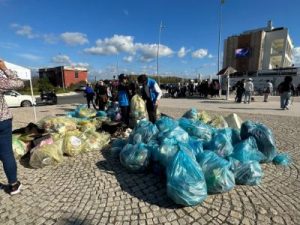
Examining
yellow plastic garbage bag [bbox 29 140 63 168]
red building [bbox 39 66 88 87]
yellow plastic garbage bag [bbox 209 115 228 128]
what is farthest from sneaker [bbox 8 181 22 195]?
red building [bbox 39 66 88 87]

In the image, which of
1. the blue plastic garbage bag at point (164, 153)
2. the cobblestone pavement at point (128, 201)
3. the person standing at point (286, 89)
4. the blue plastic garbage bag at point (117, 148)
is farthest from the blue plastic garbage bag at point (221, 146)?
the person standing at point (286, 89)

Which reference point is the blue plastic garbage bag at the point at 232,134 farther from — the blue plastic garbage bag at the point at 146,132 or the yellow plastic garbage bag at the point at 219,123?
the blue plastic garbage bag at the point at 146,132

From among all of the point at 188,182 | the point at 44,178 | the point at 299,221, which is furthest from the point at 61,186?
the point at 299,221

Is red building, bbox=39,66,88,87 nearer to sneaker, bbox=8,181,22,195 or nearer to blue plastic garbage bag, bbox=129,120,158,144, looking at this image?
blue plastic garbage bag, bbox=129,120,158,144

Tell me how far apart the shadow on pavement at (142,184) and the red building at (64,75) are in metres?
56.4

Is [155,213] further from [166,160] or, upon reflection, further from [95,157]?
[95,157]

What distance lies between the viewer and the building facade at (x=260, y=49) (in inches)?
1784

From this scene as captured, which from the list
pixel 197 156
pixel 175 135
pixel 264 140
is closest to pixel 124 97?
pixel 175 135

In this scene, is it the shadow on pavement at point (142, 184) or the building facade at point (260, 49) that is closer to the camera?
the shadow on pavement at point (142, 184)

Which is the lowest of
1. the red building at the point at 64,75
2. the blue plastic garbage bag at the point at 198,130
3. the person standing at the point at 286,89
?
the blue plastic garbage bag at the point at 198,130

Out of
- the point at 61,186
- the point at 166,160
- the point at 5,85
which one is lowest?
the point at 61,186

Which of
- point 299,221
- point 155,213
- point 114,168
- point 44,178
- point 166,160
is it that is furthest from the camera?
point 114,168

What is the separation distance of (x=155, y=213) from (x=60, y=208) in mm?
1201

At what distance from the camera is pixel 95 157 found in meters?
4.29
